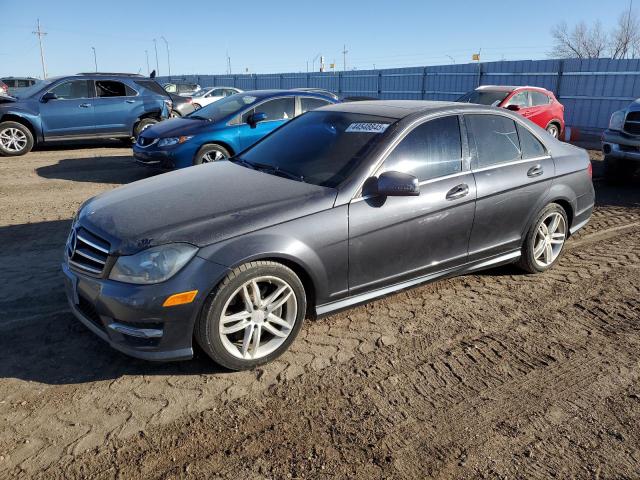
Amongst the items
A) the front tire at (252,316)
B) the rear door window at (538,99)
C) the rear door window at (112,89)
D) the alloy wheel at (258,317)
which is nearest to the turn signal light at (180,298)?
the front tire at (252,316)

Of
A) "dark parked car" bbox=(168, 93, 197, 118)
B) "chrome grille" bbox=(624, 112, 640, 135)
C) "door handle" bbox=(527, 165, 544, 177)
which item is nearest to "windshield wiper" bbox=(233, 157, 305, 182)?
"door handle" bbox=(527, 165, 544, 177)

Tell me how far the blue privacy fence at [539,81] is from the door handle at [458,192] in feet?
51.6

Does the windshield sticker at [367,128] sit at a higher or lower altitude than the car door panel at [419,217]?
higher

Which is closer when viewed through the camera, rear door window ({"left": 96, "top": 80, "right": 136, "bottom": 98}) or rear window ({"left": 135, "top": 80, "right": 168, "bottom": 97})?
rear door window ({"left": 96, "top": 80, "right": 136, "bottom": 98})

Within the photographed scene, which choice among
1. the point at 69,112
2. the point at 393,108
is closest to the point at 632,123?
the point at 393,108

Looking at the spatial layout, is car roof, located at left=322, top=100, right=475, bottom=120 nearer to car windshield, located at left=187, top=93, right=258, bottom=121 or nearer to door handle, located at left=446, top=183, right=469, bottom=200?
door handle, located at left=446, top=183, right=469, bottom=200

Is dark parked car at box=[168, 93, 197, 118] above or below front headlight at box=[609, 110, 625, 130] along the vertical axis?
below

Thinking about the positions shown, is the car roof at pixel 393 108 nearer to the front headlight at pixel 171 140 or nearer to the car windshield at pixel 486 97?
the front headlight at pixel 171 140

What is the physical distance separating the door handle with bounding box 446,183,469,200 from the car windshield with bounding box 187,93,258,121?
581 centimetres

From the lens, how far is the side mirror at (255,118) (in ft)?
28.8

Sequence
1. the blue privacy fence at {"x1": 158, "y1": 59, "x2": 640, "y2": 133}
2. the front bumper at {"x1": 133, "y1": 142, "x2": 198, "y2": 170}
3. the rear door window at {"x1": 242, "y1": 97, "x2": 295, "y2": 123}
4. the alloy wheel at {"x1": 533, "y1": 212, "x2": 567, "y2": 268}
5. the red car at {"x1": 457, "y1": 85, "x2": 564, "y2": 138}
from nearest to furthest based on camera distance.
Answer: the alloy wheel at {"x1": 533, "y1": 212, "x2": 567, "y2": 268} → the front bumper at {"x1": 133, "y1": 142, "x2": 198, "y2": 170} → the rear door window at {"x1": 242, "y1": 97, "x2": 295, "y2": 123} → the red car at {"x1": 457, "y1": 85, "x2": 564, "y2": 138} → the blue privacy fence at {"x1": 158, "y1": 59, "x2": 640, "y2": 133}

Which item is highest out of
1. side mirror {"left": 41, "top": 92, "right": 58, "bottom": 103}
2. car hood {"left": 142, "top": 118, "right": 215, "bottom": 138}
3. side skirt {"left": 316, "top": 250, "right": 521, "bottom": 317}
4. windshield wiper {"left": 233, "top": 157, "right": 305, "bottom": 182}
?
side mirror {"left": 41, "top": 92, "right": 58, "bottom": 103}

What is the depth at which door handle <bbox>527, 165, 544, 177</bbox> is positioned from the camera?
4.77m

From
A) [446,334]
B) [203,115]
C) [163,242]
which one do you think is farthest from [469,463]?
[203,115]
